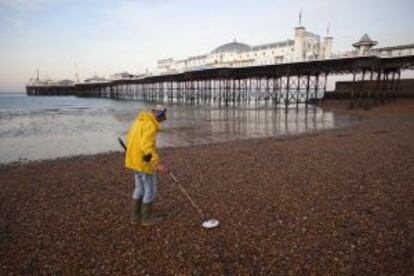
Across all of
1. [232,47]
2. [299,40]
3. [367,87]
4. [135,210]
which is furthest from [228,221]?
[232,47]

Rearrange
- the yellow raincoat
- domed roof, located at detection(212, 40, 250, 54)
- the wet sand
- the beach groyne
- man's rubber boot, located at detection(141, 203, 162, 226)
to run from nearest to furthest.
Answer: the wet sand < the yellow raincoat < man's rubber boot, located at detection(141, 203, 162, 226) < the beach groyne < domed roof, located at detection(212, 40, 250, 54)

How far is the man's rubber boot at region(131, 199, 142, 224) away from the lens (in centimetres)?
444

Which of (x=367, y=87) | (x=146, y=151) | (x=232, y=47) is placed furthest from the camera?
(x=232, y=47)

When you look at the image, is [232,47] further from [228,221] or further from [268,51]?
[228,221]

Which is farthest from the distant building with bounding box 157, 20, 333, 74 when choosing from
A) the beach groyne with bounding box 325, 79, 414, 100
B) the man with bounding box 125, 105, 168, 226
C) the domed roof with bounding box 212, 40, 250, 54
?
the man with bounding box 125, 105, 168, 226

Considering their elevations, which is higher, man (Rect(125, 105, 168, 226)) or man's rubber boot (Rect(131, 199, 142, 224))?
man (Rect(125, 105, 168, 226))

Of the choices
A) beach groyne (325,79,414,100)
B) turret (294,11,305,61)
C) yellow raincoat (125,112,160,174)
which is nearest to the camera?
yellow raincoat (125,112,160,174)

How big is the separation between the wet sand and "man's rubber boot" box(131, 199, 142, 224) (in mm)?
141

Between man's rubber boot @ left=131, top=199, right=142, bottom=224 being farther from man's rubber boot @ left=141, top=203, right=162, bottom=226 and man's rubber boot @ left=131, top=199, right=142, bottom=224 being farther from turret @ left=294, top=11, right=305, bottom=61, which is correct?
turret @ left=294, top=11, right=305, bottom=61

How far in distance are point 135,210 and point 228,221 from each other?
148cm

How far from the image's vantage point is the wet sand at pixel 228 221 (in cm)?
346

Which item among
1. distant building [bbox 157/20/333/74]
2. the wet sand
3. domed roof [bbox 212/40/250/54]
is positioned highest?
domed roof [bbox 212/40/250/54]

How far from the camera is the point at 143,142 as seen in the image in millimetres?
3885

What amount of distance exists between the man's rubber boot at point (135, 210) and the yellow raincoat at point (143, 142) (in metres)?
0.64
